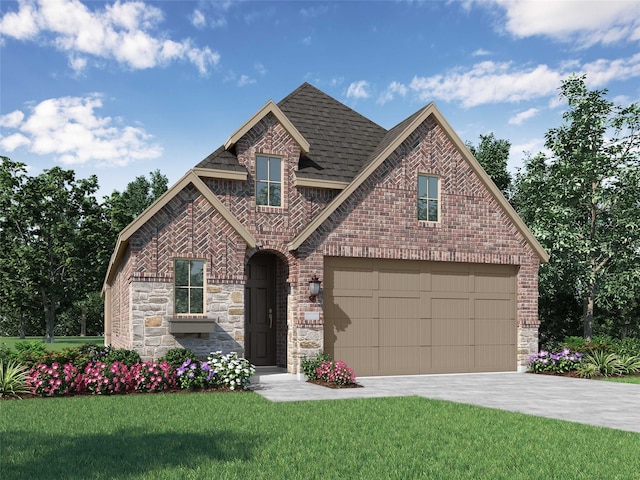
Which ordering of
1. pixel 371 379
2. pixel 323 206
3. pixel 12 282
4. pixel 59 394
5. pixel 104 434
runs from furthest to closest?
pixel 12 282, pixel 323 206, pixel 371 379, pixel 59 394, pixel 104 434

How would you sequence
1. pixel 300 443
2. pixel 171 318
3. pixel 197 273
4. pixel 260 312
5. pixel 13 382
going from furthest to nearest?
1. pixel 260 312
2. pixel 197 273
3. pixel 171 318
4. pixel 13 382
5. pixel 300 443

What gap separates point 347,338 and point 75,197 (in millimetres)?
28890

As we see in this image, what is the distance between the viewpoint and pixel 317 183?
57.8ft

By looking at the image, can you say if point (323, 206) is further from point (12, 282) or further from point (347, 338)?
point (12, 282)

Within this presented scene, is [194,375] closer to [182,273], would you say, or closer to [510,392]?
[182,273]

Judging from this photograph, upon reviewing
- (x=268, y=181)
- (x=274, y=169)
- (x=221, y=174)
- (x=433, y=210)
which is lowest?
(x=433, y=210)

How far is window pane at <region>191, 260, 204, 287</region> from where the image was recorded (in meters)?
15.1

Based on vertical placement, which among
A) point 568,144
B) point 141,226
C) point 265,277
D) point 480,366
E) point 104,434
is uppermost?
point 568,144

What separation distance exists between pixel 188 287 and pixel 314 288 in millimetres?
3192

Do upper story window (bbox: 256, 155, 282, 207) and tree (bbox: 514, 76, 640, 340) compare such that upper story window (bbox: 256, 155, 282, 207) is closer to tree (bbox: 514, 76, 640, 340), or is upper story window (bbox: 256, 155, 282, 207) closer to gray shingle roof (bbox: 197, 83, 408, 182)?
gray shingle roof (bbox: 197, 83, 408, 182)

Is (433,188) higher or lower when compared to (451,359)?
higher

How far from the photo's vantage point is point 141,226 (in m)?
14.7

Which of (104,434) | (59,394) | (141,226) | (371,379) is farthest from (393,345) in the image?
(104,434)

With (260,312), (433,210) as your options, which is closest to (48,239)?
(260,312)
